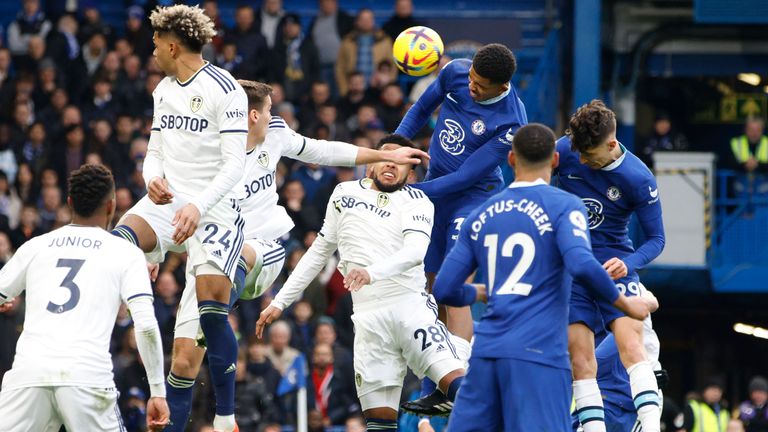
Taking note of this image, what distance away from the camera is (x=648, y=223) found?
10781mm

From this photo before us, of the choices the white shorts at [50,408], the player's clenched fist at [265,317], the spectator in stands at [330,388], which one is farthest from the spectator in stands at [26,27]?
the white shorts at [50,408]

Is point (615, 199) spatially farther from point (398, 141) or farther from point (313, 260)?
point (313, 260)

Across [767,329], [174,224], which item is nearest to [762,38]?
[767,329]

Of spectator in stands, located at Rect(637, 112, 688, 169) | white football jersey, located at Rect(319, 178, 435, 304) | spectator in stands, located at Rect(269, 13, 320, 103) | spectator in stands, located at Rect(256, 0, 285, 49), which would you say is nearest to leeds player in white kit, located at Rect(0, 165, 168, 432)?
white football jersey, located at Rect(319, 178, 435, 304)

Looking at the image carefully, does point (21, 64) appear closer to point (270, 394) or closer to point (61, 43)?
point (61, 43)

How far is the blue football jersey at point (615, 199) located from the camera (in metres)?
10.6

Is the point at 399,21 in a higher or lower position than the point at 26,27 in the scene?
lower

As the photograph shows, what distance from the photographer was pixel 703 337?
23.5 metres

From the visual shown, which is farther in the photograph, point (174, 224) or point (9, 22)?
point (9, 22)

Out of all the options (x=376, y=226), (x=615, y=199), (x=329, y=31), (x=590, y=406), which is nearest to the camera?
(x=590, y=406)

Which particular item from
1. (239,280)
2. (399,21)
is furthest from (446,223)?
(399,21)

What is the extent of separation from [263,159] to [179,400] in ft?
6.55

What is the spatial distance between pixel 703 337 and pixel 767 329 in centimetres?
100

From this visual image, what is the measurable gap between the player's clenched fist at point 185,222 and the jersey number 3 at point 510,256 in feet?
7.11
